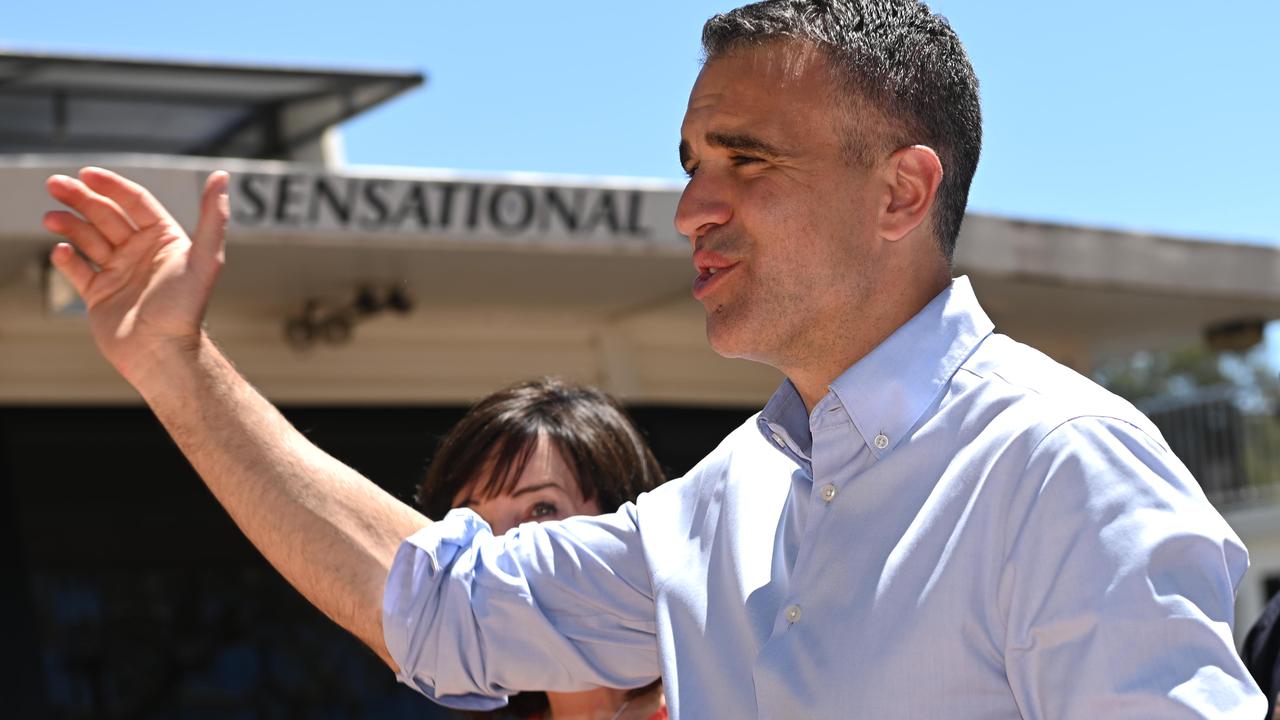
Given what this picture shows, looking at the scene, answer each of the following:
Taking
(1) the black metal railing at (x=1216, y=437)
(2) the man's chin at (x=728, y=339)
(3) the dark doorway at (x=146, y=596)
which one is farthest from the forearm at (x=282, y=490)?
(1) the black metal railing at (x=1216, y=437)

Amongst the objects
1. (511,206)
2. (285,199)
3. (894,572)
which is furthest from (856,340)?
(511,206)

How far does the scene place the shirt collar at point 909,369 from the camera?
83.0 inches

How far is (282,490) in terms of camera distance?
2.25 meters

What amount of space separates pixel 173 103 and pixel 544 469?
594 centimetres

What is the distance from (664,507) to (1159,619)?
2.94 ft

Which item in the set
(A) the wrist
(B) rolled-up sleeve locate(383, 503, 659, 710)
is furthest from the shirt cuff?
(A) the wrist

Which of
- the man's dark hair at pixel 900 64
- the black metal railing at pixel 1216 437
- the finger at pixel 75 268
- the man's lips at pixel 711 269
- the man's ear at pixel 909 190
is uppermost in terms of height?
the man's dark hair at pixel 900 64

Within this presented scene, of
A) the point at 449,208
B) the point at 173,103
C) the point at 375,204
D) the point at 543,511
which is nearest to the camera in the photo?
the point at 543,511

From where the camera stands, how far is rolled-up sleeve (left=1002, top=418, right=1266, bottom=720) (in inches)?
68.1

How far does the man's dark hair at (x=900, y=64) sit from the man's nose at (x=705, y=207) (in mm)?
184

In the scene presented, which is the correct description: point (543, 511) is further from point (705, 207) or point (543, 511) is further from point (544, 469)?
point (705, 207)

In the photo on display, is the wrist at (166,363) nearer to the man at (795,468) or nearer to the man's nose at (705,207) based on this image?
the man at (795,468)

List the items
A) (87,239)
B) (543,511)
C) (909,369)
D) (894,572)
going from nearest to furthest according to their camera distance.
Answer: (894,572) → (909,369) → (87,239) → (543,511)

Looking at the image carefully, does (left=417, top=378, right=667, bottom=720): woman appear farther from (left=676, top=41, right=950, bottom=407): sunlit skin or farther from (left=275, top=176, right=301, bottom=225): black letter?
(left=275, top=176, right=301, bottom=225): black letter
